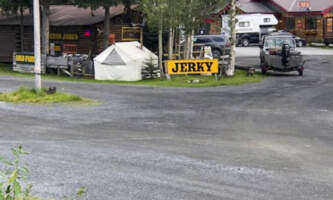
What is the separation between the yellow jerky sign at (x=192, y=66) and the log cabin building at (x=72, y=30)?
24.7ft

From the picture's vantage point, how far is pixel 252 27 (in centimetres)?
6109

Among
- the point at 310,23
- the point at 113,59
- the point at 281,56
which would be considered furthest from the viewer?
the point at 310,23

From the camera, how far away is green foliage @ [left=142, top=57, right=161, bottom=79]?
32500 millimetres

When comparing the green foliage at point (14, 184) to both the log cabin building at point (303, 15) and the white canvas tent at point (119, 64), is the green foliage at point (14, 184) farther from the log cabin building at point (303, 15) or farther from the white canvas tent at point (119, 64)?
the log cabin building at point (303, 15)

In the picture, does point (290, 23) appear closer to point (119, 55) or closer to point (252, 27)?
point (252, 27)

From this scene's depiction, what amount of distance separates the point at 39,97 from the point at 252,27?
4138cm

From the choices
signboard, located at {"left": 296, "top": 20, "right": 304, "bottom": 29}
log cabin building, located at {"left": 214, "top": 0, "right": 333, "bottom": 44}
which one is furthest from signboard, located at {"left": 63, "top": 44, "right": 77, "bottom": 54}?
signboard, located at {"left": 296, "top": 20, "right": 304, "bottom": 29}

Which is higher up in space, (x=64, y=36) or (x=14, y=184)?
(x=64, y=36)

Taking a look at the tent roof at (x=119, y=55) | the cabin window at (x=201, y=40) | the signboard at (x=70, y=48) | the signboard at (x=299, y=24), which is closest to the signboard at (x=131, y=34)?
the signboard at (x=70, y=48)

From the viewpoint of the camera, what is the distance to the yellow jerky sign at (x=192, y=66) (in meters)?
31.8

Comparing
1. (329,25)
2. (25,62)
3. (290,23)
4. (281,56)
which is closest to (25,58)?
(25,62)

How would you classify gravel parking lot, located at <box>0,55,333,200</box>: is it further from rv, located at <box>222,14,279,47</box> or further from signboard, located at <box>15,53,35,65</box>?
rv, located at <box>222,14,279,47</box>

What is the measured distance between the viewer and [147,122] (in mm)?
17719

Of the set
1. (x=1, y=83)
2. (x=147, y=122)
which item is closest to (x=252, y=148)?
(x=147, y=122)
